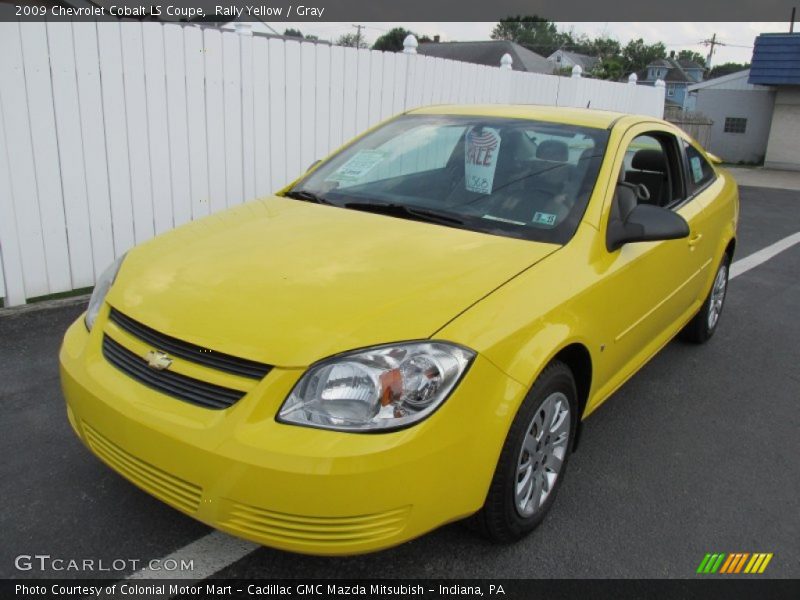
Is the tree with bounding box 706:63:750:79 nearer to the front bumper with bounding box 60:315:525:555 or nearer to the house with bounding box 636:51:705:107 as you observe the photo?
the house with bounding box 636:51:705:107

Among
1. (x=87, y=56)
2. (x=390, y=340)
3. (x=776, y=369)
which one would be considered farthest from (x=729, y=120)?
(x=390, y=340)

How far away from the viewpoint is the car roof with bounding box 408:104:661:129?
3.47m

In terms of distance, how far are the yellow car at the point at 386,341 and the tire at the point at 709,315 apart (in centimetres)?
138

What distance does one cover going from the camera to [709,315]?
4.77 m

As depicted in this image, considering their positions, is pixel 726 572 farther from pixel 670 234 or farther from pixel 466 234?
pixel 466 234

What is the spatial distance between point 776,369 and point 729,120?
23308 millimetres

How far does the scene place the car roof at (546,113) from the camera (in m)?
3.47

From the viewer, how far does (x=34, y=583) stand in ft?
7.54

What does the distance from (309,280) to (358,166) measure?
1413mm

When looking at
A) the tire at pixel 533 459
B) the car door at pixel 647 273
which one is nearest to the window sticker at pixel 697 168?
the car door at pixel 647 273

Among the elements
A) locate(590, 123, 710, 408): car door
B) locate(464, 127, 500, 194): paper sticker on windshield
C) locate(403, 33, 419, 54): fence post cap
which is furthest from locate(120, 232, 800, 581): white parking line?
locate(403, 33, 419, 54): fence post cap

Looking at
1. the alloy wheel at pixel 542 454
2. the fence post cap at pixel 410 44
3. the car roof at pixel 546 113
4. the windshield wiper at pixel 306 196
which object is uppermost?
the fence post cap at pixel 410 44

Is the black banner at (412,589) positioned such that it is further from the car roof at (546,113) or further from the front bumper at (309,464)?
the car roof at (546,113)

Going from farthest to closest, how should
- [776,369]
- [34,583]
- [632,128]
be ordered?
1. [776,369]
2. [632,128]
3. [34,583]
